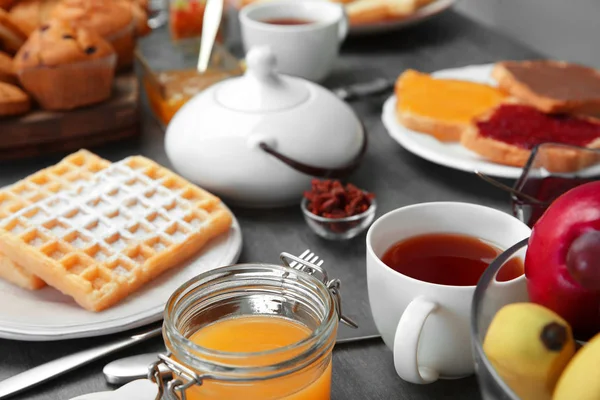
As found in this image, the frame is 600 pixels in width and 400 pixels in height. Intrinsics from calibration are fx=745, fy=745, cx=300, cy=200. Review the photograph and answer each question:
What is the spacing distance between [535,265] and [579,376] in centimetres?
14

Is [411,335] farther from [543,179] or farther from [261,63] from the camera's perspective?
[261,63]

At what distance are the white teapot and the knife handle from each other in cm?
36

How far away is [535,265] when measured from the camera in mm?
704

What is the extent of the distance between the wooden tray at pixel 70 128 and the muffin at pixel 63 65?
0.03 meters

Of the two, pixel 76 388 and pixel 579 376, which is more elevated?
pixel 579 376

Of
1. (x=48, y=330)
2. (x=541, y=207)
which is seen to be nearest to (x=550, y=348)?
(x=541, y=207)

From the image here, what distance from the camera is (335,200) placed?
1159mm

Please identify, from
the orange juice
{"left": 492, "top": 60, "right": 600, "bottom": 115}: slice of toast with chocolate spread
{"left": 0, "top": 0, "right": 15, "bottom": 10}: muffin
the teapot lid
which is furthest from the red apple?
{"left": 0, "top": 0, "right": 15, "bottom": 10}: muffin

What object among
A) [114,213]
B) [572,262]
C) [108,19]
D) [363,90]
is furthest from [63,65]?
[572,262]

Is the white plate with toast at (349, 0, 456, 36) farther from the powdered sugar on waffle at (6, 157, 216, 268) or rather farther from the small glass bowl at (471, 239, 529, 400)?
the small glass bowl at (471, 239, 529, 400)

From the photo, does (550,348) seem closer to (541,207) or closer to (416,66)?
(541,207)

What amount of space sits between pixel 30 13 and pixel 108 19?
15 cm

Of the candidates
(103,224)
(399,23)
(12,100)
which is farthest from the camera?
(399,23)

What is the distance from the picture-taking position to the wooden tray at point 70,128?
4.51 feet
